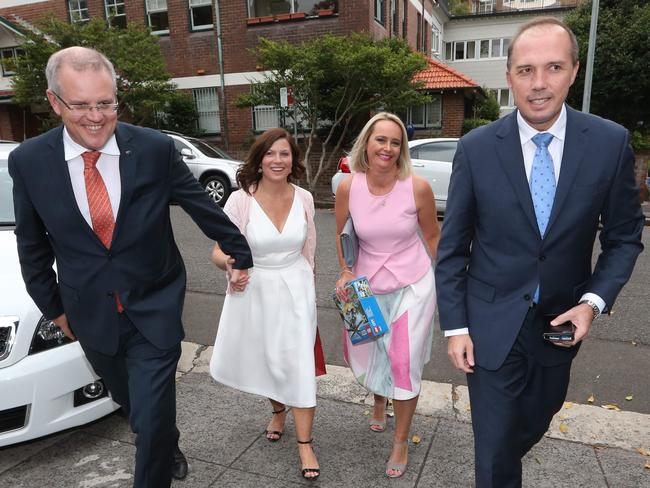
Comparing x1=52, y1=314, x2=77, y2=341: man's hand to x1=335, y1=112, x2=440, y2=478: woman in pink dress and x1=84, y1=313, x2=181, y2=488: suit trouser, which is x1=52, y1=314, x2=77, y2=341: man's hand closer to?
x1=84, y1=313, x2=181, y2=488: suit trouser

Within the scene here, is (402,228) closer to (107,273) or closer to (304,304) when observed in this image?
(304,304)

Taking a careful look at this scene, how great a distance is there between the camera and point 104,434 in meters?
3.36

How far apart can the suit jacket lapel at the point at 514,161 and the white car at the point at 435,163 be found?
8352mm

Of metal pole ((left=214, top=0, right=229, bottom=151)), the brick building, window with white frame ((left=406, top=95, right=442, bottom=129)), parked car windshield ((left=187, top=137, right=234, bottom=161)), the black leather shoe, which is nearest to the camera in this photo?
the black leather shoe

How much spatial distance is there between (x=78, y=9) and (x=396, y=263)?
22.0 m

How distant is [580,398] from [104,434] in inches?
127

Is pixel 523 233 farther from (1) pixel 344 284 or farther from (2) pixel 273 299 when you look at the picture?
(2) pixel 273 299

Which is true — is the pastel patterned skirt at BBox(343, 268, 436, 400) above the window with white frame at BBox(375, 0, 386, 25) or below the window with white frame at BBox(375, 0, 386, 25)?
below

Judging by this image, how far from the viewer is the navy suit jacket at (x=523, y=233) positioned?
78.7 inches

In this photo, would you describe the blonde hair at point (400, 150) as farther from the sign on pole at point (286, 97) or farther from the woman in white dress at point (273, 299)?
the sign on pole at point (286, 97)

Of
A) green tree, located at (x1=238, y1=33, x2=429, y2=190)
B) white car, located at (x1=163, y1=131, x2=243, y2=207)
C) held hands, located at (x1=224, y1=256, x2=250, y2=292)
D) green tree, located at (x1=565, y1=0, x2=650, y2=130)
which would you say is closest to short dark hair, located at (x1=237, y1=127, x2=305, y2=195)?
held hands, located at (x1=224, y1=256, x2=250, y2=292)

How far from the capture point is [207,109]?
63.8 ft

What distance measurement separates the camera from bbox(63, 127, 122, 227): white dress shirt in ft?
7.55

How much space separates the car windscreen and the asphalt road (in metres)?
1.83
